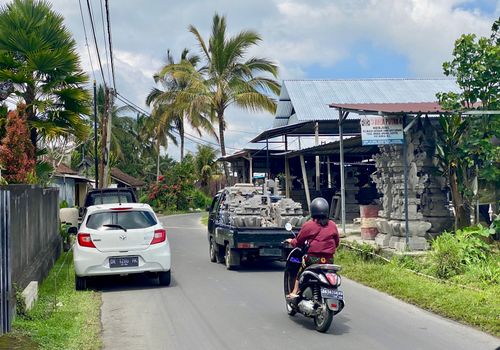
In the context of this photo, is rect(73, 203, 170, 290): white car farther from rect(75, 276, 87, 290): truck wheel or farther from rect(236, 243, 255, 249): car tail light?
rect(236, 243, 255, 249): car tail light

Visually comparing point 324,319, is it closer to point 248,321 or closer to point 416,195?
point 248,321

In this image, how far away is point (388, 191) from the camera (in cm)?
1494

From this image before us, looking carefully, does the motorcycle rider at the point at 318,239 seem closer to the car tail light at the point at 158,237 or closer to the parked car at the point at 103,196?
the car tail light at the point at 158,237

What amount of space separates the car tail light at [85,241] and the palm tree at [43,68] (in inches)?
215

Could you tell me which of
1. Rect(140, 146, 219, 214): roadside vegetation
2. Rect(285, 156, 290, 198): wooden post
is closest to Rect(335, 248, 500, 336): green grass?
Rect(285, 156, 290, 198): wooden post

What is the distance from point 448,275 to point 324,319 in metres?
4.23

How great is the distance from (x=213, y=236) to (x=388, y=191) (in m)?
4.44

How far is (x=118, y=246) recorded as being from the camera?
35.6 ft

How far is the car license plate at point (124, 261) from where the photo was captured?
10.8 meters

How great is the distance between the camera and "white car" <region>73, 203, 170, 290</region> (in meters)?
10.7

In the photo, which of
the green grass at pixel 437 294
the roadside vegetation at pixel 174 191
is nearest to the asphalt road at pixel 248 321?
the green grass at pixel 437 294

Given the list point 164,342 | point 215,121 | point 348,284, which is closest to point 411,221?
point 348,284

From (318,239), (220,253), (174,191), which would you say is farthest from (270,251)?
(174,191)

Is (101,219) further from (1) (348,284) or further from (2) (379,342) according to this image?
(2) (379,342)
